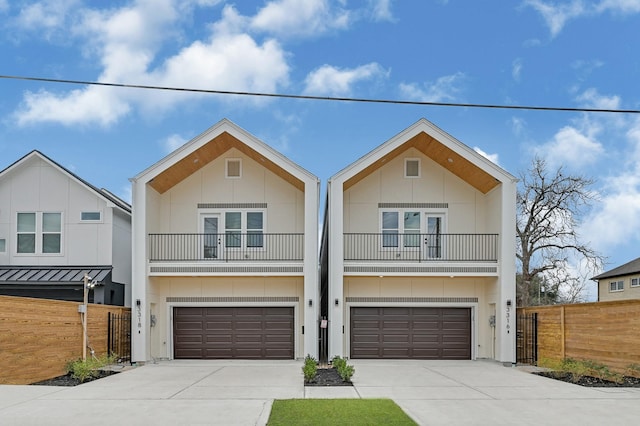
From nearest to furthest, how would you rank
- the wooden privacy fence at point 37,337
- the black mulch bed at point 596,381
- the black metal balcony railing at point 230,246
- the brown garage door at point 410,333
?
the wooden privacy fence at point 37,337 < the black mulch bed at point 596,381 < the black metal balcony railing at point 230,246 < the brown garage door at point 410,333

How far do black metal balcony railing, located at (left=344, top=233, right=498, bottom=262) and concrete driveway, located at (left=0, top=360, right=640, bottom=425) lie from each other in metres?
4.32

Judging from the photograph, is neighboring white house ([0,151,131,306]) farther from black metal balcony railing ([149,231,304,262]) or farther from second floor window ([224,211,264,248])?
second floor window ([224,211,264,248])

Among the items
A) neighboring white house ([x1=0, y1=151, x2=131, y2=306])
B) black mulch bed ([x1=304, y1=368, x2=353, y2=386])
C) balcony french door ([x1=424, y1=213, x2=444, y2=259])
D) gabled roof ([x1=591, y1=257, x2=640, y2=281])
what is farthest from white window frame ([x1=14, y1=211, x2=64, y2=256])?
gabled roof ([x1=591, y1=257, x2=640, y2=281])

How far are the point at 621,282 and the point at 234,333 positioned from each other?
24.4m

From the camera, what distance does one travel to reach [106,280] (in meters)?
19.2

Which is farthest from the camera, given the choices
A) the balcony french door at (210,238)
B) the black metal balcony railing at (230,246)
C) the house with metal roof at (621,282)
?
the house with metal roof at (621,282)

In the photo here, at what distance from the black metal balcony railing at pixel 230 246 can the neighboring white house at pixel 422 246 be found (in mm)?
1386

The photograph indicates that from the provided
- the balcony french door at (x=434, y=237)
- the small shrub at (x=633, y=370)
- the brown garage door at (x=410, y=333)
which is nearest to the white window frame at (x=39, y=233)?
the brown garage door at (x=410, y=333)

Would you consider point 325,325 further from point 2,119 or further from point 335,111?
point 2,119

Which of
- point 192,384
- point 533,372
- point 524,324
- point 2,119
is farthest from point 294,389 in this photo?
point 2,119

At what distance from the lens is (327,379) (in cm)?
1330

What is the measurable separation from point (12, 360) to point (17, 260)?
8.73 meters

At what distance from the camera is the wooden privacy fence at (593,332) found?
12789 mm

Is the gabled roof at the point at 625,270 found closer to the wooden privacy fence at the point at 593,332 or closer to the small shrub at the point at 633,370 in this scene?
the wooden privacy fence at the point at 593,332
